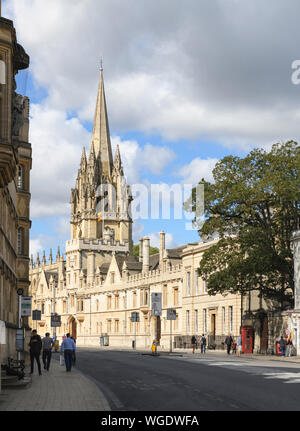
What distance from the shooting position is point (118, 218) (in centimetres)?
12850

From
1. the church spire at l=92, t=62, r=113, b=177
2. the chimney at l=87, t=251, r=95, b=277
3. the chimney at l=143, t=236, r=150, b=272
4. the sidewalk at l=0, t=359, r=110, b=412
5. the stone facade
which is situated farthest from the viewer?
the church spire at l=92, t=62, r=113, b=177

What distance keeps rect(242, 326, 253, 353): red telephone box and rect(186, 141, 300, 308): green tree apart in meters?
3.93

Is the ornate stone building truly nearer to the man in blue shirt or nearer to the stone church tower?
the man in blue shirt

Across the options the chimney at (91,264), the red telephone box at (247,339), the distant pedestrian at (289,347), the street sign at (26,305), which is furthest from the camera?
the chimney at (91,264)

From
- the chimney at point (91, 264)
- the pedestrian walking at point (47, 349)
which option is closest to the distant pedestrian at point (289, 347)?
the pedestrian walking at point (47, 349)

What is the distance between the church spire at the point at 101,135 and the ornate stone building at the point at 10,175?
311 feet

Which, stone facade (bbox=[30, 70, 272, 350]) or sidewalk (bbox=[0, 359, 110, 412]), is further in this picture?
stone facade (bbox=[30, 70, 272, 350])

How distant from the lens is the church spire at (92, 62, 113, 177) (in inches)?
5209

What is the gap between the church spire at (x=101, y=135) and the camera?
132312mm

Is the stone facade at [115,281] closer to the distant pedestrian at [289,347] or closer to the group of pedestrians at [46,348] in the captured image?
the distant pedestrian at [289,347]

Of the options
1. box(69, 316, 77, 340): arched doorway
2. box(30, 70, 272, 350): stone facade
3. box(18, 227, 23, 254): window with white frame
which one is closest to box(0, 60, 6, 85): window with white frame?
box(18, 227, 23, 254): window with white frame

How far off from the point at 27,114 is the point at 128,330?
54.8 m

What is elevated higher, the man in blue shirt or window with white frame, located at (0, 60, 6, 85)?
window with white frame, located at (0, 60, 6, 85)

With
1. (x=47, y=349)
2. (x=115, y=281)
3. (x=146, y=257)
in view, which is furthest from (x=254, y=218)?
(x=115, y=281)
